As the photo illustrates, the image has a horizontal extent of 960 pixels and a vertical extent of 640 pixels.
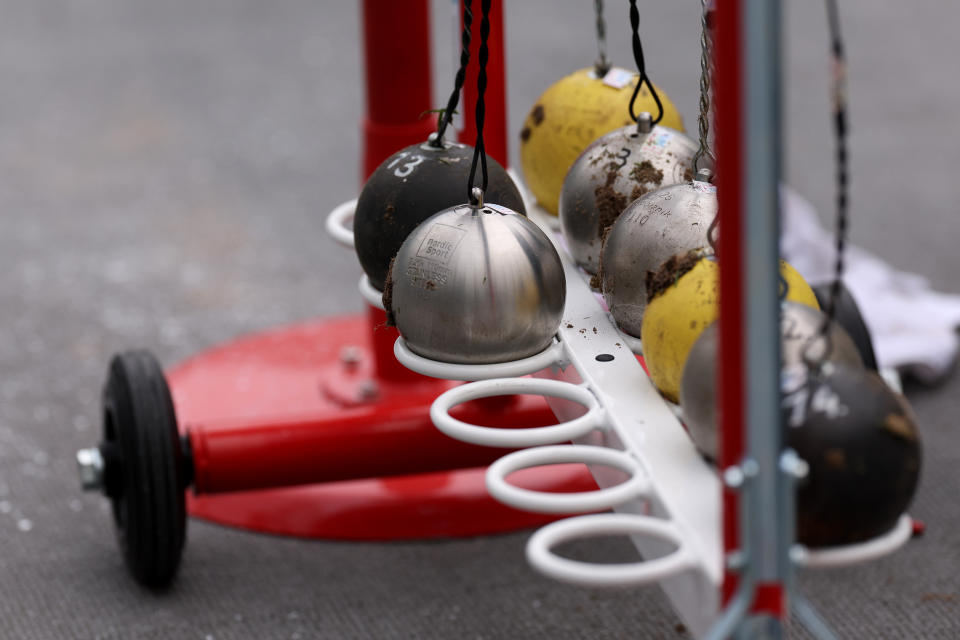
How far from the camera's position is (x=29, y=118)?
13.1 feet

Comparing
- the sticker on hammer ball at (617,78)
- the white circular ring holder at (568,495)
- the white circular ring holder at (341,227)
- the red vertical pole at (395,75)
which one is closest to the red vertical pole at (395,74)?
the red vertical pole at (395,75)

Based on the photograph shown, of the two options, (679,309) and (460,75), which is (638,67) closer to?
(460,75)

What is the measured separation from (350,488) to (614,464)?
106 centimetres

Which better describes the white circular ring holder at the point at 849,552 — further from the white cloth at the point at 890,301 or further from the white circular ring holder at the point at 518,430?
the white cloth at the point at 890,301

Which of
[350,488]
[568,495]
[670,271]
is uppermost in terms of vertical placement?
[670,271]

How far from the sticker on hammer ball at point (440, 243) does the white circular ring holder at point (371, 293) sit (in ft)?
0.54

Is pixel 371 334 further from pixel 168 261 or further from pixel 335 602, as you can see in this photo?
pixel 168 261

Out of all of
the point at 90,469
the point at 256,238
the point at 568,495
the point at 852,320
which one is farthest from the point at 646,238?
the point at 256,238

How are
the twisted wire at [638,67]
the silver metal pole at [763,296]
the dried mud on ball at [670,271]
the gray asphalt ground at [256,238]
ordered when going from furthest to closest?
the gray asphalt ground at [256,238] → the twisted wire at [638,67] → the dried mud on ball at [670,271] → the silver metal pole at [763,296]

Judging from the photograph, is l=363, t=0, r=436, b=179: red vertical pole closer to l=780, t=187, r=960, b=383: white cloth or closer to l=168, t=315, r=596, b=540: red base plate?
l=168, t=315, r=596, b=540: red base plate

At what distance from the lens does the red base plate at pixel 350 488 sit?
213 cm

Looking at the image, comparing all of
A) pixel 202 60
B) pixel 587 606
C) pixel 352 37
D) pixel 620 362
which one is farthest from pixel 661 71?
pixel 620 362

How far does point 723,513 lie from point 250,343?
178cm

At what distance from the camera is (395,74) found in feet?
7.14
